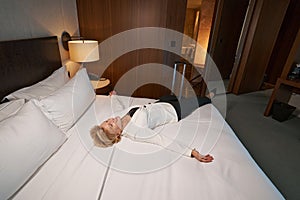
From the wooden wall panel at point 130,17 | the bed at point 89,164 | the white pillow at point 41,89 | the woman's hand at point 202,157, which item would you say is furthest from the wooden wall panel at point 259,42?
the white pillow at point 41,89

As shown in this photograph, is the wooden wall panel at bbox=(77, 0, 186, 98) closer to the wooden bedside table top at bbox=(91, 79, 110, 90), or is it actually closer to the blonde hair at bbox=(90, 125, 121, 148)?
the wooden bedside table top at bbox=(91, 79, 110, 90)

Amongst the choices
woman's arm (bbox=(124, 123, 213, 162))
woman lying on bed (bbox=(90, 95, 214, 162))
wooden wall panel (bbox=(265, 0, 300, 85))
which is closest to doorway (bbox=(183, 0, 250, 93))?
wooden wall panel (bbox=(265, 0, 300, 85))

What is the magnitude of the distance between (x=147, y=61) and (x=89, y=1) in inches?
47.1

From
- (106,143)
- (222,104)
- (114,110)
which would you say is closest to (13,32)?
(114,110)

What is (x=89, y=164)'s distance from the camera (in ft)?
3.26

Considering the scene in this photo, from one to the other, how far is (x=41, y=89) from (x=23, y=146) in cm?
63

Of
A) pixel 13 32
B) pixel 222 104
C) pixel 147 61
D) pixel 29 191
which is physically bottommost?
pixel 222 104

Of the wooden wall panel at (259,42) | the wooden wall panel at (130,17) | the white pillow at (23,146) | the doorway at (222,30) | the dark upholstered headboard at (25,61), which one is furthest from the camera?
the doorway at (222,30)

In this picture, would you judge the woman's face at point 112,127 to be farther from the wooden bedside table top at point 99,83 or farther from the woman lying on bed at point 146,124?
the wooden bedside table top at point 99,83

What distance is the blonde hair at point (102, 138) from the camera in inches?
46.0

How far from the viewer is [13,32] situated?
1.27 metres

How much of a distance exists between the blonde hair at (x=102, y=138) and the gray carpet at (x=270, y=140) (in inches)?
63.1

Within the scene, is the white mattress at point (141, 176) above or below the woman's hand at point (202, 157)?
below

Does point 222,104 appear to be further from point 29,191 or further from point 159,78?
point 29,191
